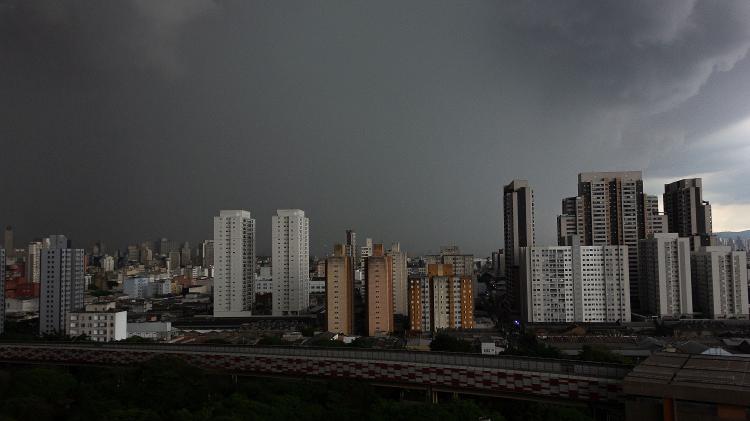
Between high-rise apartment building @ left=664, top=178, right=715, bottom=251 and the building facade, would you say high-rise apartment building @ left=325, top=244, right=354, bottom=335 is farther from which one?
high-rise apartment building @ left=664, top=178, right=715, bottom=251

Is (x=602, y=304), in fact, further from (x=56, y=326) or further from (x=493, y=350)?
(x=56, y=326)

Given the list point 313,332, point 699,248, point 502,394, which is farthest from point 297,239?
point 502,394

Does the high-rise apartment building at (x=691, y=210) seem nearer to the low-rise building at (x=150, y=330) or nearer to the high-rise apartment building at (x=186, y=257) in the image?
the low-rise building at (x=150, y=330)

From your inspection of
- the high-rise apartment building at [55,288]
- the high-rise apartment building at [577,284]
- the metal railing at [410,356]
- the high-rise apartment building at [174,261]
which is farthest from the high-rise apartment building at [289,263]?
the high-rise apartment building at [174,261]

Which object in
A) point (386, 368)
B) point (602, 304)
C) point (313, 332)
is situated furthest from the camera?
point (602, 304)

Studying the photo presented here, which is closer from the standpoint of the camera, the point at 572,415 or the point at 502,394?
the point at 572,415

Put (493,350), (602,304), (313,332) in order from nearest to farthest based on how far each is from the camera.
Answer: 1. (493,350)
2. (313,332)
3. (602,304)

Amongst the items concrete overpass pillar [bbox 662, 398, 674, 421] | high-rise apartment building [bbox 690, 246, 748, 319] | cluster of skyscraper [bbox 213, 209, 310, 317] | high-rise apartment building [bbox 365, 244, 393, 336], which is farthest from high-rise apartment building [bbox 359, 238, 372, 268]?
concrete overpass pillar [bbox 662, 398, 674, 421]
